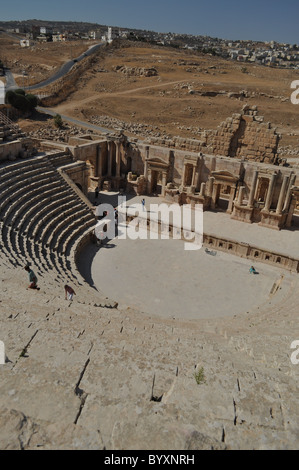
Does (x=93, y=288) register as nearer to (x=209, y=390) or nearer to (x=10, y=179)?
(x=10, y=179)

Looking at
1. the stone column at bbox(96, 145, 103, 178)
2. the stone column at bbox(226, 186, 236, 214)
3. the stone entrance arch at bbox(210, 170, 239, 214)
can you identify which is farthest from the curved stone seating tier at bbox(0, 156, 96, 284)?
the stone column at bbox(226, 186, 236, 214)

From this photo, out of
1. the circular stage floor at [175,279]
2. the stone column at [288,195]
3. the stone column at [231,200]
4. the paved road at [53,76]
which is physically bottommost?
the circular stage floor at [175,279]

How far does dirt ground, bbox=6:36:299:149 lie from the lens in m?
52.9

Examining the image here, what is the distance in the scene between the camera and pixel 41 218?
1900cm

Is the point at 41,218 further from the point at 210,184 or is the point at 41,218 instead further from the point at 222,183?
the point at 222,183

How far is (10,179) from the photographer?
779 inches

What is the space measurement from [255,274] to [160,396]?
12681mm

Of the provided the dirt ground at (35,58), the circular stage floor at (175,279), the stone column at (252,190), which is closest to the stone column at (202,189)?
the stone column at (252,190)

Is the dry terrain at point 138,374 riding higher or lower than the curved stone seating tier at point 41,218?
higher

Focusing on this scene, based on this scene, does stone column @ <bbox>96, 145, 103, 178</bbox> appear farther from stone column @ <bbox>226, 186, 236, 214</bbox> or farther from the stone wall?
stone column @ <bbox>226, 186, 236, 214</bbox>

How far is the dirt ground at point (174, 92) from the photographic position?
52.9 meters

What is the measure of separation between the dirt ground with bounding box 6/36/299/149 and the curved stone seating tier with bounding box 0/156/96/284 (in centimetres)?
3019

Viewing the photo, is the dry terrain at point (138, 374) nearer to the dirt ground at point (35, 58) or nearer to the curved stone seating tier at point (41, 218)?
the curved stone seating tier at point (41, 218)

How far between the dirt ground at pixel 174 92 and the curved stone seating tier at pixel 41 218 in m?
30.2
